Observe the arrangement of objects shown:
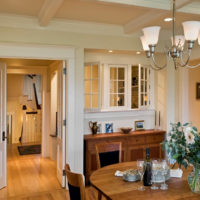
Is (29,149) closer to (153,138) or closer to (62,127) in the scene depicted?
(62,127)

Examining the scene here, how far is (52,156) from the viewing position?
608cm

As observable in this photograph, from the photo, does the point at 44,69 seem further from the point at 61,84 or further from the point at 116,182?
the point at 116,182

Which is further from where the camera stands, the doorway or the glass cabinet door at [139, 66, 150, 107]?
the glass cabinet door at [139, 66, 150, 107]

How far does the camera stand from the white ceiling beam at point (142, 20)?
3.30 meters

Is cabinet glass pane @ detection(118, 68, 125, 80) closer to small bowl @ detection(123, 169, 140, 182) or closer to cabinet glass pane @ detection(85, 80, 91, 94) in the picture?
cabinet glass pane @ detection(85, 80, 91, 94)

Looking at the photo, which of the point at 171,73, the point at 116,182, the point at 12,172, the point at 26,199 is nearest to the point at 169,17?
the point at 171,73

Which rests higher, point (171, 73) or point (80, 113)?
point (171, 73)

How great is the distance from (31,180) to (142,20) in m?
3.36

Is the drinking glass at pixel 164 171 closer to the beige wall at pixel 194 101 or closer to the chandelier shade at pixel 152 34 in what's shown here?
the chandelier shade at pixel 152 34

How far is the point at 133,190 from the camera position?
216cm

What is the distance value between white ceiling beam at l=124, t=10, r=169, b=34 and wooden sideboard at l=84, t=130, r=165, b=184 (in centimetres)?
184

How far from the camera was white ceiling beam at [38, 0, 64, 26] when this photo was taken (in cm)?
288

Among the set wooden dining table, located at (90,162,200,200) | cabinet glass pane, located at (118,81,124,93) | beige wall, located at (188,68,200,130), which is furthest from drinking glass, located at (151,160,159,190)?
beige wall, located at (188,68,200,130)

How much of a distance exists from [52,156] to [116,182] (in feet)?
13.1
